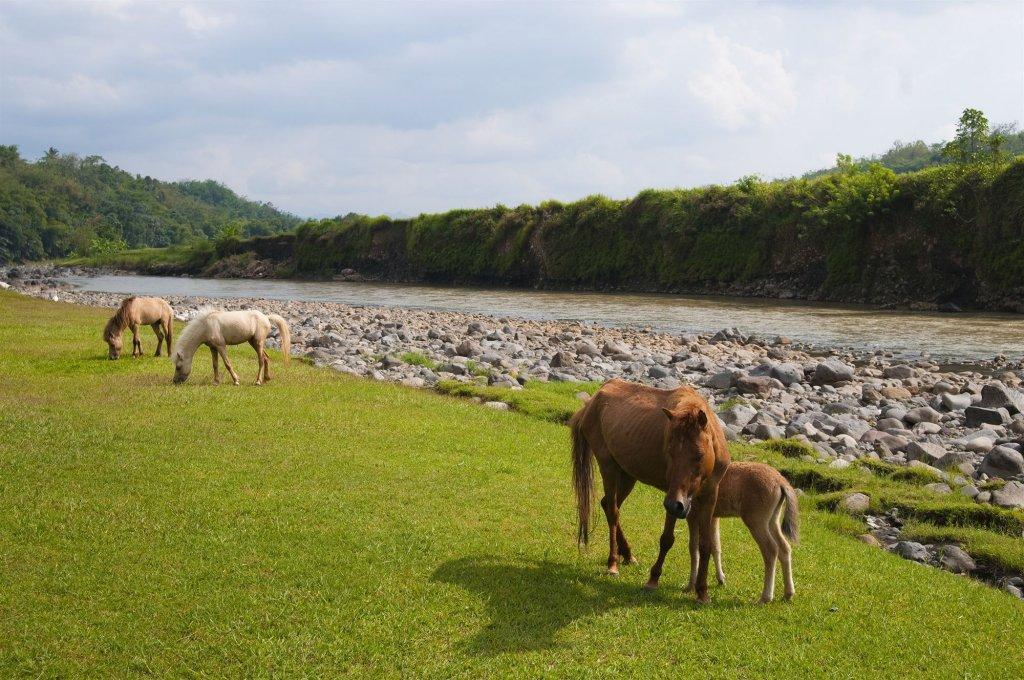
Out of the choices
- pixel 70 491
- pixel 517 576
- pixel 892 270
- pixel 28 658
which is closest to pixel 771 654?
pixel 517 576

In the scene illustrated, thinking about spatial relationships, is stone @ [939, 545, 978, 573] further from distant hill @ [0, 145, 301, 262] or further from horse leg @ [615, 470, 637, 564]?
distant hill @ [0, 145, 301, 262]

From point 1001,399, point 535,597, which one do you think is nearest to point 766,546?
point 535,597

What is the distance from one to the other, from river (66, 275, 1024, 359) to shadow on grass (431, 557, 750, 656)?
2078 cm

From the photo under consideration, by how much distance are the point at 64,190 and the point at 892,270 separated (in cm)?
17671

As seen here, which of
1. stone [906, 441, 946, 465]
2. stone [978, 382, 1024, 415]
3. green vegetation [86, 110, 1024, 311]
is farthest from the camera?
green vegetation [86, 110, 1024, 311]

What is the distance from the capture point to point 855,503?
9.37 metres

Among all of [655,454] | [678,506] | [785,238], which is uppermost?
[785,238]

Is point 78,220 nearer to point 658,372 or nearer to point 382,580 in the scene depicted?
point 658,372

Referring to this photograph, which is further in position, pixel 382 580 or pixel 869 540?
pixel 869 540

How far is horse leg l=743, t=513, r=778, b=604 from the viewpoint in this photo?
19.5 feet

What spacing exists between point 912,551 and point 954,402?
28.8 feet

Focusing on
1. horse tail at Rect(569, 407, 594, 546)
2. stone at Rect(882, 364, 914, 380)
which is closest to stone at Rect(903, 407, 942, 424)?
stone at Rect(882, 364, 914, 380)

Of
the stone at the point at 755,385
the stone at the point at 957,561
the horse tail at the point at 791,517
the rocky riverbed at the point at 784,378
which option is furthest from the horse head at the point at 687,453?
the stone at the point at 755,385

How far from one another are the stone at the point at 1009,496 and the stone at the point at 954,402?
6071 mm
